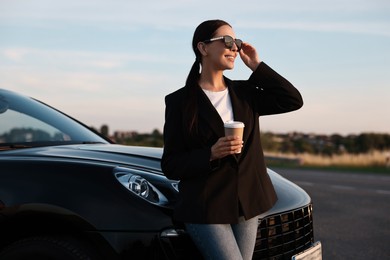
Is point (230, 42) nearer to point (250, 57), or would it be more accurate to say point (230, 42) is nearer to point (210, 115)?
point (250, 57)

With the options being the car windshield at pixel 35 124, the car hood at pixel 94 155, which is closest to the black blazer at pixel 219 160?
the car hood at pixel 94 155

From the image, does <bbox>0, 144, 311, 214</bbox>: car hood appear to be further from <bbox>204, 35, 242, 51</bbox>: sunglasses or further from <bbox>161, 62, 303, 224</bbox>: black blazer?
<bbox>204, 35, 242, 51</bbox>: sunglasses

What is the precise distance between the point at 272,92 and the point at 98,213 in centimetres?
102

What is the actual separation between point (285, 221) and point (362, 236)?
3.78m

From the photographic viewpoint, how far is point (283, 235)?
324 centimetres

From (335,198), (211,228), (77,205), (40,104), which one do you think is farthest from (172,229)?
(335,198)

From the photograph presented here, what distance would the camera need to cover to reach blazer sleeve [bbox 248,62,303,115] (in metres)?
2.92

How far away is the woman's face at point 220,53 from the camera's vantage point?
2840mm

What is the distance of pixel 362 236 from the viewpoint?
6.73m

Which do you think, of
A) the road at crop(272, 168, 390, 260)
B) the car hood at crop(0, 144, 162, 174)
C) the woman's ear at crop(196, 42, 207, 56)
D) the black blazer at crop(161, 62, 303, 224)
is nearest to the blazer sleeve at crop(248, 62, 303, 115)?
the black blazer at crop(161, 62, 303, 224)

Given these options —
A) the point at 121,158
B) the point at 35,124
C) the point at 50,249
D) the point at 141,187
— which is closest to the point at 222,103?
the point at 141,187

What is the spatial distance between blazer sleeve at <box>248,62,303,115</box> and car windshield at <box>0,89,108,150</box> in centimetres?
172

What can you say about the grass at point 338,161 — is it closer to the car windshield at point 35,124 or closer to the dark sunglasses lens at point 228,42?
the car windshield at point 35,124

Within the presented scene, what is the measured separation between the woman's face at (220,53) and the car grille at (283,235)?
84 centimetres
